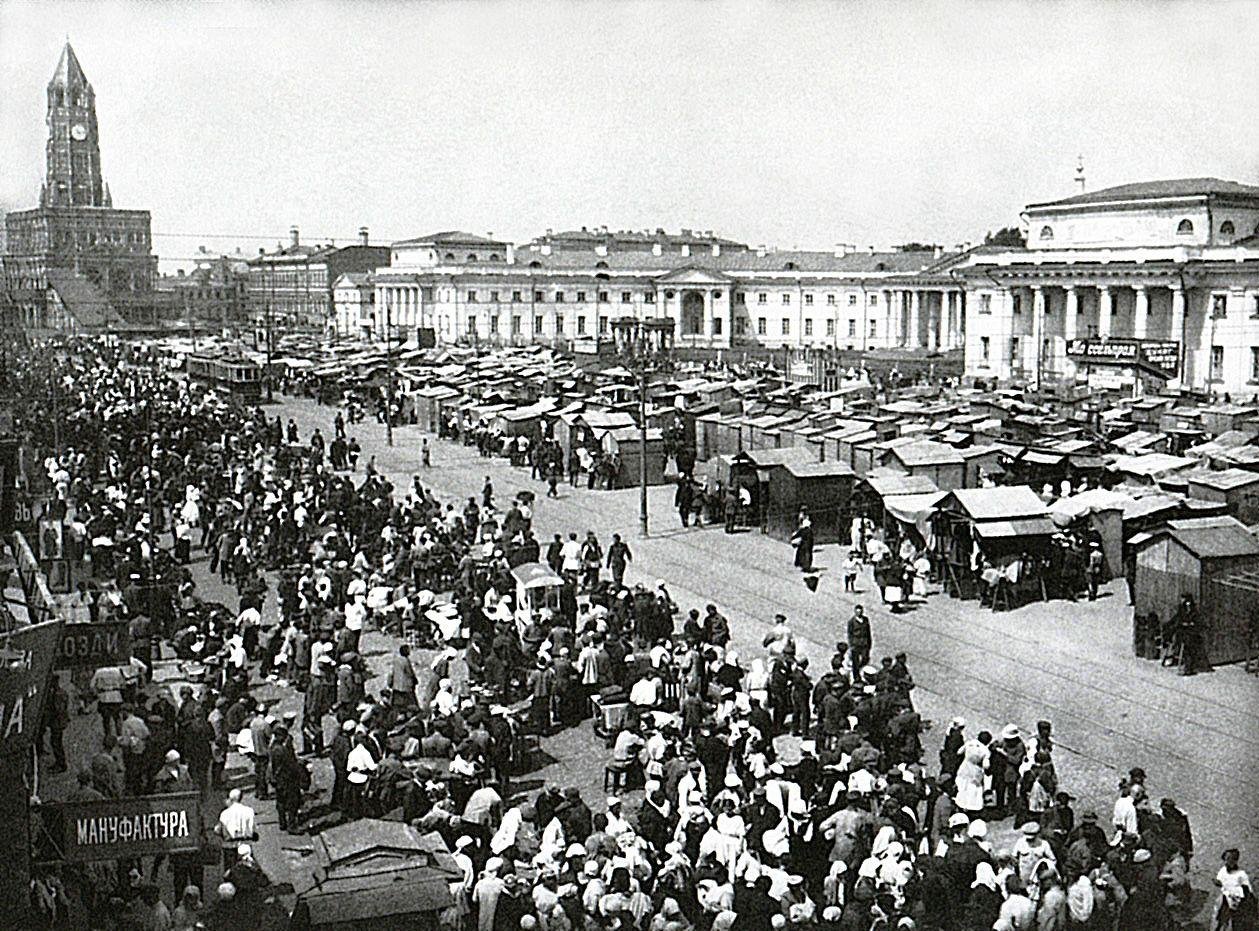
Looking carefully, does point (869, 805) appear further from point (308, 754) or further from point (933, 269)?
point (933, 269)

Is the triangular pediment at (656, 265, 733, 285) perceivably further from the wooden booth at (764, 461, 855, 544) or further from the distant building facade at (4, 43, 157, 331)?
the wooden booth at (764, 461, 855, 544)

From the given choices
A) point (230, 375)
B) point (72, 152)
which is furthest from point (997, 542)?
point (72, 152)

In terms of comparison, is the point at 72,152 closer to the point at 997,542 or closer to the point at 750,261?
the point at 750,261

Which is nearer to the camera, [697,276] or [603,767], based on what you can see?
[603,767]

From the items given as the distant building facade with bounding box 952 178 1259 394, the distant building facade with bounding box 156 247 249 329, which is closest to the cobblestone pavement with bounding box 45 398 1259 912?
the distant building facade with bounding box 952 178 1259 394

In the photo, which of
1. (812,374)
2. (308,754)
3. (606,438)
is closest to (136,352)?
(812,374)

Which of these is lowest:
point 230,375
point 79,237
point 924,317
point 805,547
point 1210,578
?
point 805,547

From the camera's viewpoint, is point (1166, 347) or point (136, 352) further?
point (136, 352)
